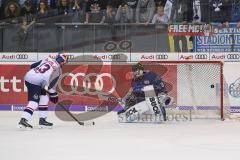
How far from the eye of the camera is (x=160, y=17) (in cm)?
1135

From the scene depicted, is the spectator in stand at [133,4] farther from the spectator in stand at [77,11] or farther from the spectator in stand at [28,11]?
the spectator in stand at [28,11]

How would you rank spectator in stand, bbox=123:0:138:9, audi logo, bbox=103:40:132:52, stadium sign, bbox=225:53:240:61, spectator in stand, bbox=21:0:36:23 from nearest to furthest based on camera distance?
stadium sign, bbox=225:53:240:61 < audi logo, bbox=103:40:132:52 < spectator in stand, bbox=123:0:138:9 < spectator in stand, bbox=21:0:36:23

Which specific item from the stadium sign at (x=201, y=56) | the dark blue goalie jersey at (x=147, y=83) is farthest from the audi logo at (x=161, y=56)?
the dark blue goalie jersey at (x=147, y=83)

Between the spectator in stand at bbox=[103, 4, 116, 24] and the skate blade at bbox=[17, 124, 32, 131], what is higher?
the spectator in stand at bbox=[103, 4, 116, 24]

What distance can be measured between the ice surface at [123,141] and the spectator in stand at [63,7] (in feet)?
9.56

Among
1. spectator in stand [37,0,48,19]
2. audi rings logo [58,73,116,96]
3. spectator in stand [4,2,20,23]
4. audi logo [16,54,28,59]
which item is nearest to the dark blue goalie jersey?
audi rings logo [58,73,116,96]

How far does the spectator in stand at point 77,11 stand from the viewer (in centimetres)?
1146

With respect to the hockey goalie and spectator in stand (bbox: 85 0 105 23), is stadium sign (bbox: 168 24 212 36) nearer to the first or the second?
spectator in stand (bbox: 85 0 105 23)

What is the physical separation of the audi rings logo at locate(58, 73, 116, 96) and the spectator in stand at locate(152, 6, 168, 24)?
1.45 metres

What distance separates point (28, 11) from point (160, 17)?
8.83ft

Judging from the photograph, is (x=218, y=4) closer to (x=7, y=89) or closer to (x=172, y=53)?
(x=172, y=53)

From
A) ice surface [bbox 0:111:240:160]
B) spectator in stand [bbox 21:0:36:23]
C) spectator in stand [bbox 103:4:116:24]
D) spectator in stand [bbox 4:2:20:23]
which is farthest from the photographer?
spectator in stand [bbox 4:2:20:23]

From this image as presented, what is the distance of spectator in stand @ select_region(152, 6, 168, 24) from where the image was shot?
1130 cm

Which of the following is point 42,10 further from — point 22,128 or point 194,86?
point 22,128
